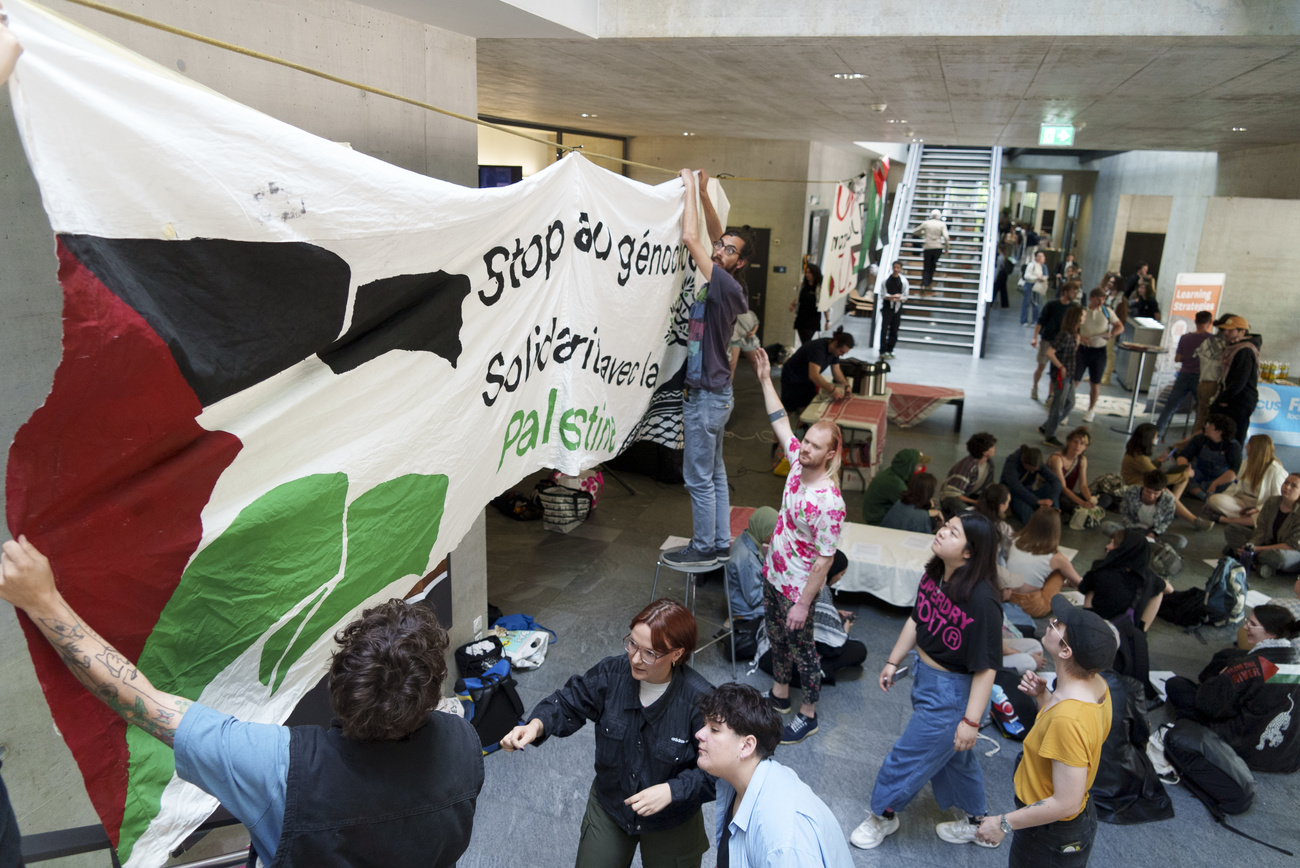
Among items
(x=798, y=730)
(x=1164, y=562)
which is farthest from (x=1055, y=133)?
(x=798, y=730)

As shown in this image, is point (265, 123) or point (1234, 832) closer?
point (265, 123)

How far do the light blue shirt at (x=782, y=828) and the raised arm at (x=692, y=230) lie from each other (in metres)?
2.94

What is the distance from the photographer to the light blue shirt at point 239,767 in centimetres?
170

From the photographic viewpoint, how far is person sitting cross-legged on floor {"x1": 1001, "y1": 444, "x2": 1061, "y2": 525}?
7.35 meters

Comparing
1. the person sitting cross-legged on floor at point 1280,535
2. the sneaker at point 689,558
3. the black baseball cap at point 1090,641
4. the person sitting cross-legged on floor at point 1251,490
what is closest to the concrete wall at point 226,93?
the sneaker at point 689,558

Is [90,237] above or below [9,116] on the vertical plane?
below

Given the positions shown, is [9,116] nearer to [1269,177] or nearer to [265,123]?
[265,123]

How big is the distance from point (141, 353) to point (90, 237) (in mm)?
241

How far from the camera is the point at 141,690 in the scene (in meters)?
1.73

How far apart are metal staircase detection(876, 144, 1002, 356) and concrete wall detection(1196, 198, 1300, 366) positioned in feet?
13.9

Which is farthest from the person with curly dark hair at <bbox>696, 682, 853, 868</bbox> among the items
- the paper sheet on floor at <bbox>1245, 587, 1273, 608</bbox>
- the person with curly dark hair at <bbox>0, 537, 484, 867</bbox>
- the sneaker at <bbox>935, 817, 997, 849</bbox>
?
the paper sheet on floor at <bbox>1245, 587, 1273, 608</bbox>

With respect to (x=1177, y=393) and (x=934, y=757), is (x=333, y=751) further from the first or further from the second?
(x=1177, y=393)

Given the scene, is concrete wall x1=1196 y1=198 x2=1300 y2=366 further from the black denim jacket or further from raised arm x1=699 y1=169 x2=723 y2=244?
the black denim jacket

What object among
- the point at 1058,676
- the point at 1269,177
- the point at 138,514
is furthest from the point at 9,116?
the point at 1269,177
